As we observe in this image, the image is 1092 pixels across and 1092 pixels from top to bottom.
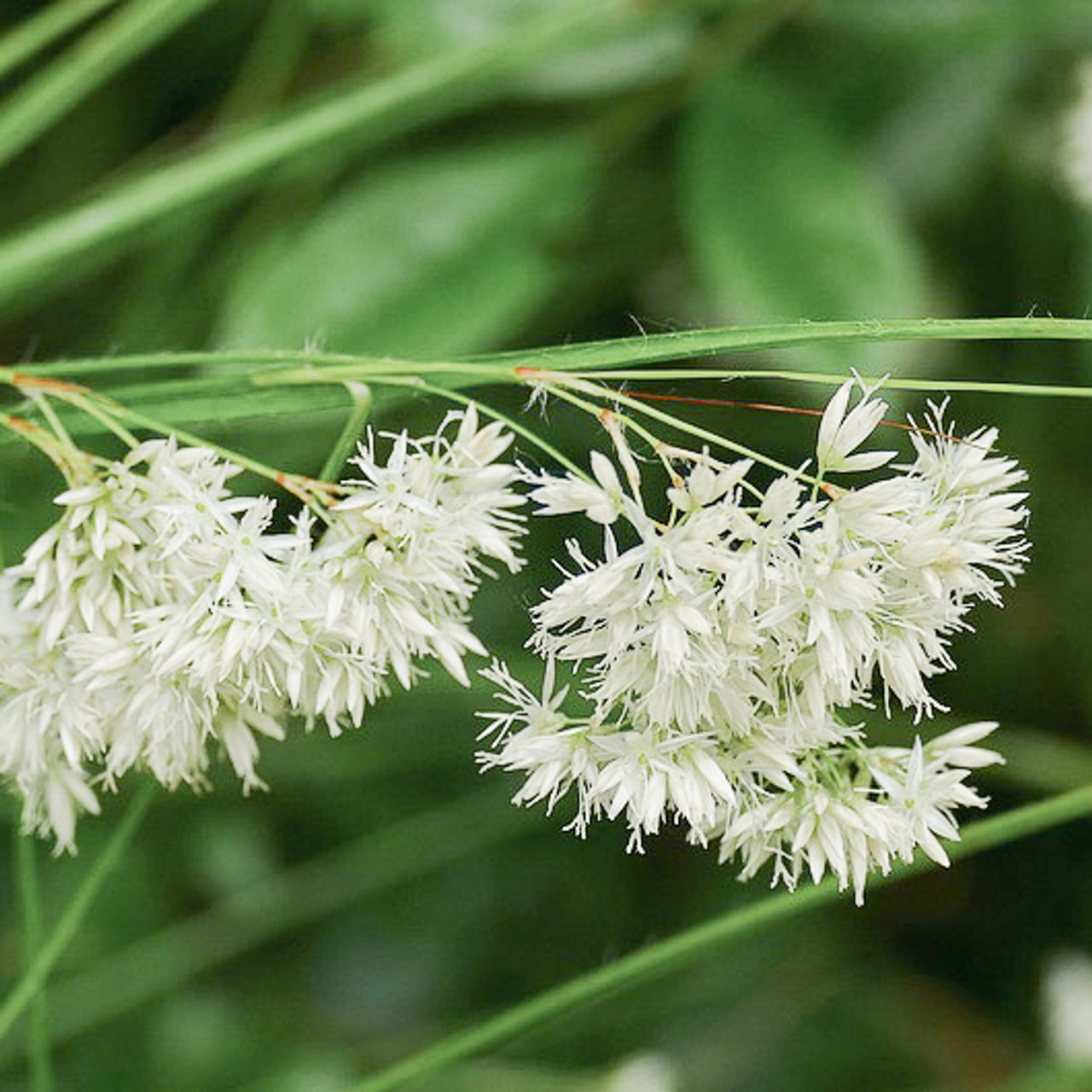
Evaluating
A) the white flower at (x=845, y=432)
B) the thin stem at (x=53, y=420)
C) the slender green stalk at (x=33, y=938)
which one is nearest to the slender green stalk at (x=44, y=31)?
the thin stem at (x=53, y=420)

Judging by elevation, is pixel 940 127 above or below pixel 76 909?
above

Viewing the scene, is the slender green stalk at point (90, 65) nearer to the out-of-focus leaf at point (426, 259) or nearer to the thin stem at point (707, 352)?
the out-of-focus leaf at point (426, 259)

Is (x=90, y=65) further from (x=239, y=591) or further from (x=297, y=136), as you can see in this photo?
(x=239, y=591)

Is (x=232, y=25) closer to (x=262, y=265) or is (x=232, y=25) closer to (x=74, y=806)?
(x=262, y=265)

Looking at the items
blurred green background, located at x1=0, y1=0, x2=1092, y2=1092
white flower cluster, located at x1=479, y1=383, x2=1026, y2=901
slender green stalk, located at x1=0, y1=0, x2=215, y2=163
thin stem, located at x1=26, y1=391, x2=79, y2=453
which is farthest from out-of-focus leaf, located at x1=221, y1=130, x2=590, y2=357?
white flower cluster, located at x1=479, y1=383, x2=1026, y2=901

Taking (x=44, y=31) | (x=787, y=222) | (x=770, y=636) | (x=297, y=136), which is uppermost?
(x=44, y=31)

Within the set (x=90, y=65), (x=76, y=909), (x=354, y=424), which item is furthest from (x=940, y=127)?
(x=76, y=909)

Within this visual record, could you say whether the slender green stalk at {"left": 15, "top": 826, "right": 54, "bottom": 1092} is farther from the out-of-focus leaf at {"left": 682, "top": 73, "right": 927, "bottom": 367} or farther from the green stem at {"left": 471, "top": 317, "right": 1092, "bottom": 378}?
the out-of-focus leaf at {"left": 682, "top": 73, "right": 927, "bottom": 367}
